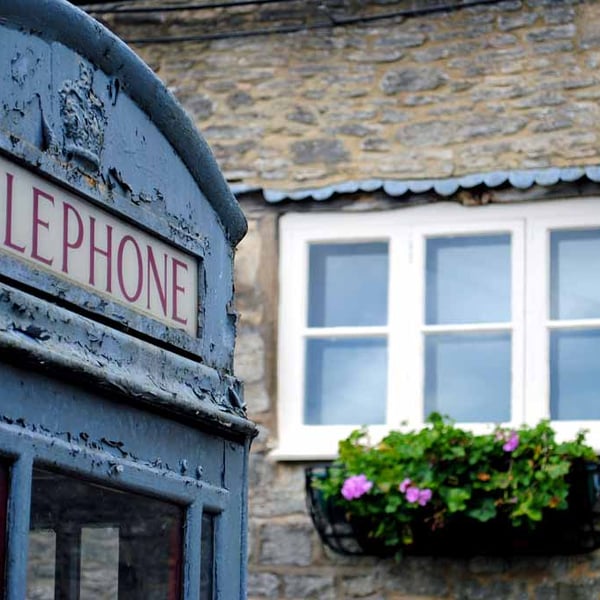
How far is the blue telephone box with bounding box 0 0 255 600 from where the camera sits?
2.50 meters

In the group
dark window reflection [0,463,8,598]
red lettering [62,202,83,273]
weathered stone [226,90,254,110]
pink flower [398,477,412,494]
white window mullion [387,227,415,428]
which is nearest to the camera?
dark window reflection [0,463,8,598]

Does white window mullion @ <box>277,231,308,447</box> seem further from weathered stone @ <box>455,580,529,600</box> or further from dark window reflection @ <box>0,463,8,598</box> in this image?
dark window reflection @ <box>0,463,8,598</box>

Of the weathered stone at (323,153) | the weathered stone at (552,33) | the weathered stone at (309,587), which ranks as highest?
the weathered stone at (552,33)

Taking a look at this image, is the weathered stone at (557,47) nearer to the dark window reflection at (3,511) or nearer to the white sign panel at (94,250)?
the white sign panel at (94,250)

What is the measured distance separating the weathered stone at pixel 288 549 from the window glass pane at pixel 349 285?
1074mm

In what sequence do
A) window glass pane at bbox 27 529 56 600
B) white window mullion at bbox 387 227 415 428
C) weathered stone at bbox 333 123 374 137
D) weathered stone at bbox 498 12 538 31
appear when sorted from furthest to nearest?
weathered stone at bbox 333 123 374 137
weathered stone at bbox 498 12 538 31
white window mullion at bbox 387 227 415 428
window glass pane at bbox 27 529 56 600

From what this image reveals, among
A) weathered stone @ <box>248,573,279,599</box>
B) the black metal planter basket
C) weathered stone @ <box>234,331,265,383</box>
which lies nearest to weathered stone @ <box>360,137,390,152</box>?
weathered stone @ <box>234,331,265,383</box>

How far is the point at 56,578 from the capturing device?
2629 millimetres

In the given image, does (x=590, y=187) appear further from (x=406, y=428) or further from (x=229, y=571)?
(x=229, y=571)

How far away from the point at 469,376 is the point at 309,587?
128cm

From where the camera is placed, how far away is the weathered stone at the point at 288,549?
8055 mm

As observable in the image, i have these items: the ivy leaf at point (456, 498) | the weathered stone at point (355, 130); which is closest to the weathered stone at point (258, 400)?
the ivy leaf at point (456, 498)

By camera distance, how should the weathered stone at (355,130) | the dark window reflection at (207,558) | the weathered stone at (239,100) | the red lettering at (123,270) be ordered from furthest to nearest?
the weathered stone at (239,100) < the weathered stone at (355,130) < the dark window reflection at (207,558) < the red lettering at (123,270)

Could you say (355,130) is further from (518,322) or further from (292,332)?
(518,322)
